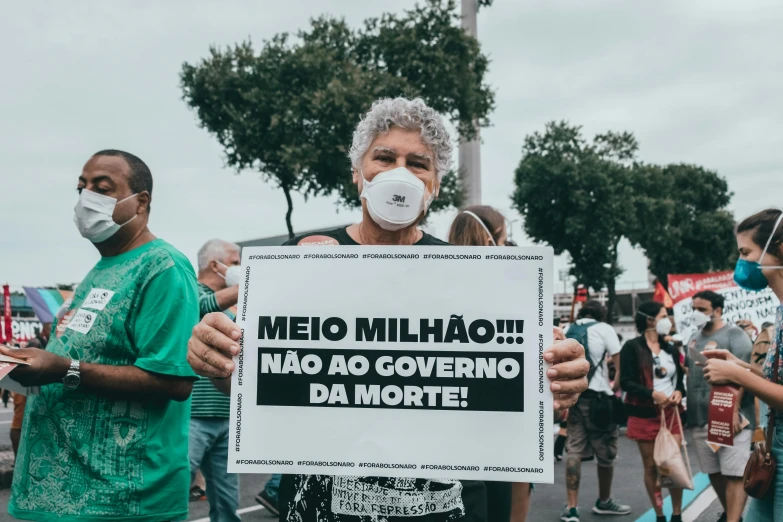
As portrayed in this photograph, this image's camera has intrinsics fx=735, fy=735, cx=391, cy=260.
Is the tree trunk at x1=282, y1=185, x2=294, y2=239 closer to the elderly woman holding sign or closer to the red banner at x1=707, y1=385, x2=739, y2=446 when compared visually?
the red banner at x1=707, y1=385, x2=739, y2=446

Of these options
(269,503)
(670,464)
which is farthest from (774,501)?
(269,503)

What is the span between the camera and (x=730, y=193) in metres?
59.9

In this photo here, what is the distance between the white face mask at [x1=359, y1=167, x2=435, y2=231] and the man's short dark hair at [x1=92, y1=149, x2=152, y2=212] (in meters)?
1.20

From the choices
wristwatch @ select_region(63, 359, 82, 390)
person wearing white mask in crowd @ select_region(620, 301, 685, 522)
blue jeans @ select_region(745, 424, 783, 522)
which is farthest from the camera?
person wearing white mask in crowd @ select_region(620, 301, 685, 522)

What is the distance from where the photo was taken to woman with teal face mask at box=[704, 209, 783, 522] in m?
2.85

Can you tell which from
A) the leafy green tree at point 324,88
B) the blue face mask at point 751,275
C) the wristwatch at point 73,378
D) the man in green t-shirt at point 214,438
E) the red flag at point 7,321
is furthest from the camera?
the leafy green tree at point 324,88

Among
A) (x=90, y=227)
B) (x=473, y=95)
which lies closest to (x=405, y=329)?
(x=90, y=227)

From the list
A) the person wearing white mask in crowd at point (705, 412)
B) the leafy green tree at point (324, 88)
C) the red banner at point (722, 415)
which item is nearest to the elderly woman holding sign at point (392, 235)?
the person wearing white mask in crowd at point (705, 412)

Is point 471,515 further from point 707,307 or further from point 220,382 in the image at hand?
point 707,307

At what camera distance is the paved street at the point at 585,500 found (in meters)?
6.45

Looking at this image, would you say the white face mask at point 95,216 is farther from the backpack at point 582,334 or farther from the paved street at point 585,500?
the backpack at point 582,334

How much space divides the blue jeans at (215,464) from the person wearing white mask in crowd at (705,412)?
3116 mm

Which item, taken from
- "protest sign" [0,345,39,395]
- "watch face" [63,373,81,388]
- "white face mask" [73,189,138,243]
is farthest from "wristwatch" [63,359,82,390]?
"white face mask" [73,189,138,243]

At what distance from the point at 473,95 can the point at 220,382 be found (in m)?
22.3
